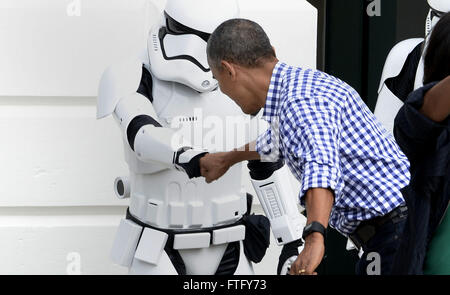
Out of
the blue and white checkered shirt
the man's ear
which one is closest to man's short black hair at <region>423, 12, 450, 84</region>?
the blue and white checkered shirt

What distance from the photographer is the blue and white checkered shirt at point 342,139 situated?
2.16 metres

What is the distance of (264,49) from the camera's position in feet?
8.26

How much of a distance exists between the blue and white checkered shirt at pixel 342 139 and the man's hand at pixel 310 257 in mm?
113

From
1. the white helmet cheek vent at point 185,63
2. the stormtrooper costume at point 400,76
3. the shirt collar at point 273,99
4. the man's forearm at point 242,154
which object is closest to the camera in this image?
the shirt collar at point 273,99

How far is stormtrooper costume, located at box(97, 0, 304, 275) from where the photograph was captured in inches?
119

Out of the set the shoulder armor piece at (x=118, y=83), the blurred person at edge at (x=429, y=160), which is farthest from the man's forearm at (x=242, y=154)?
the blurred person at edge at (x=429, y=160)

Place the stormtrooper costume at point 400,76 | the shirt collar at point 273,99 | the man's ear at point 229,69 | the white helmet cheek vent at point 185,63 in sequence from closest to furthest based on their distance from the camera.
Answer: the shirt collar at point 273,99 → the man's ear at point 229,69 → the white helmet cheek vent at point 185,63 → the stormtrooper costume at point 400,76

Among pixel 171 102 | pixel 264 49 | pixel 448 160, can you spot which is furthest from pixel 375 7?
pixel 448 160

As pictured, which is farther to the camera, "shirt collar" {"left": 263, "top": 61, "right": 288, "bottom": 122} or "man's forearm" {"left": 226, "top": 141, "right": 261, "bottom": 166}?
"man's forearm" {"left": 226, "top": 141, "right": 261, "bottom": 166}

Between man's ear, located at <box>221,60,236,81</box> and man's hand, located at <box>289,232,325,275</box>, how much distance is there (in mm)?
591

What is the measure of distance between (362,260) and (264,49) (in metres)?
0.59

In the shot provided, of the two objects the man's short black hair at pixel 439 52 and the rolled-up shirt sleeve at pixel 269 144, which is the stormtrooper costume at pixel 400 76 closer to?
the rolled-up shirt sleeve at pixel 269 144

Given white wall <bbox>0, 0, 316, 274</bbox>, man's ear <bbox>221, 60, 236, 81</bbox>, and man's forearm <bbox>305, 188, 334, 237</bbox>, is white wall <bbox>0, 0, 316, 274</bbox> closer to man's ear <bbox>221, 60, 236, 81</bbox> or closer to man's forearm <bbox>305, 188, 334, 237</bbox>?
man's ear <bbox>221, 60, 236, 81</bbox>

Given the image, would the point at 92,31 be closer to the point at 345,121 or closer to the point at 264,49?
the point at 264,49
